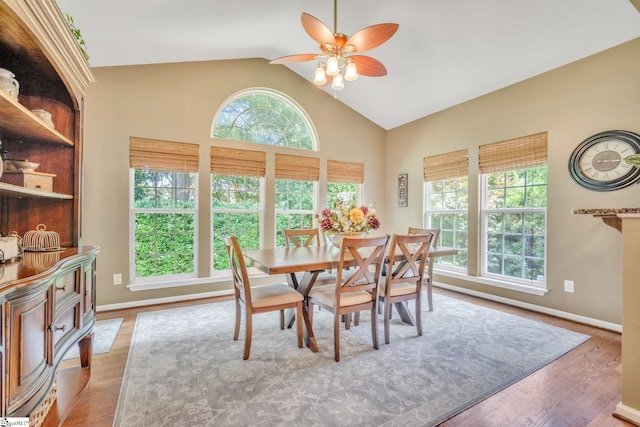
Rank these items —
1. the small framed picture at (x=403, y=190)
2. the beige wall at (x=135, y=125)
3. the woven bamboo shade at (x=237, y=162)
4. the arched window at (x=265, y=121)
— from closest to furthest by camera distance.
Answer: the beige wall at (x=135, y=125)
the woven bamboo shade at (x=237, y=162)
the arched window at (x=265, y=121)
the small framed picture at (x=403, y=190)

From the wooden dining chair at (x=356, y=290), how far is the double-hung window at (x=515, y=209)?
219 cm

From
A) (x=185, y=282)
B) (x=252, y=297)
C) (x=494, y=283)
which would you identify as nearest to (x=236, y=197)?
(x=185, y=282)

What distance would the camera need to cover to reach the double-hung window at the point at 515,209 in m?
3.37

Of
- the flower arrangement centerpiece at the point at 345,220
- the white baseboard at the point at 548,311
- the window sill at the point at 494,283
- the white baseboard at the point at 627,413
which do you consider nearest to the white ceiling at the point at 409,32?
the flower arrangement centerpiece at the point at 345,220

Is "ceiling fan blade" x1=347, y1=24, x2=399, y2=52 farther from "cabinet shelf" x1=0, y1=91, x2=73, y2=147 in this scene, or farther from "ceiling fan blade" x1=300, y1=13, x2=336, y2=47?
"cabinet shelf" x1=0, y1=91, x2=73, y2=147

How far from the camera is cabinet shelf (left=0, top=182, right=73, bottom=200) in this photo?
134cm

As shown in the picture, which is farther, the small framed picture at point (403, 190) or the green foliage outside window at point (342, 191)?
the small framed picture at point (403, 190)

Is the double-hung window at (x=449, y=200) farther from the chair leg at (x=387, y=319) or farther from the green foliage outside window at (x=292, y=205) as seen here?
the chair leg at (x=387, y=319)

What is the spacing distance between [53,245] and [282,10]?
9.17 ft

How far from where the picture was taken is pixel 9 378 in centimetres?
108

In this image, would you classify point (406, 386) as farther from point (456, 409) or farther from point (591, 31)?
point (591, 31)

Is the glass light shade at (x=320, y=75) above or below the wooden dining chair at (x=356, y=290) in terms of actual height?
above

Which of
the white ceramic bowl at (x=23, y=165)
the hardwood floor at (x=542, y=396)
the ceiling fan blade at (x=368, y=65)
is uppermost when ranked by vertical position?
the ceiling fan blade at (x=368, y=65)

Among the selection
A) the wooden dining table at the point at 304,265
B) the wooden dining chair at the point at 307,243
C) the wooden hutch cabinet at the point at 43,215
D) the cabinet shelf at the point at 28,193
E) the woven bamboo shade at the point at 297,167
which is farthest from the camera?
the woven bamboo shade at the point at 297,167
